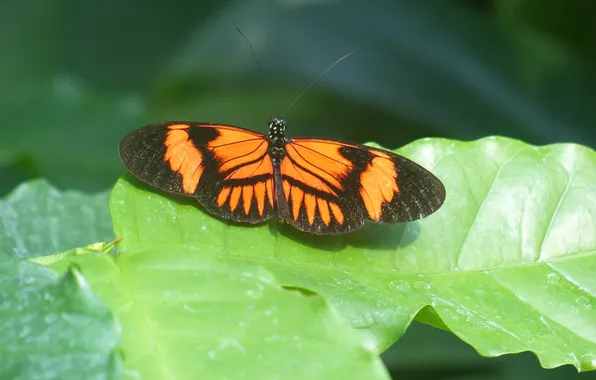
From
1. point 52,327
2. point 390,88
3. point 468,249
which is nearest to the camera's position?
point 52,327

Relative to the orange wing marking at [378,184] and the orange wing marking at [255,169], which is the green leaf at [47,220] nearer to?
the orange wing marking at [255,169]

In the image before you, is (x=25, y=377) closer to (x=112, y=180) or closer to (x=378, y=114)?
(x=112, y=180)

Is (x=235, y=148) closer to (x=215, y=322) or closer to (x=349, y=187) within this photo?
(x=349, y=187)

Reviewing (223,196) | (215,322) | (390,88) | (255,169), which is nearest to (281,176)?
(255,169)

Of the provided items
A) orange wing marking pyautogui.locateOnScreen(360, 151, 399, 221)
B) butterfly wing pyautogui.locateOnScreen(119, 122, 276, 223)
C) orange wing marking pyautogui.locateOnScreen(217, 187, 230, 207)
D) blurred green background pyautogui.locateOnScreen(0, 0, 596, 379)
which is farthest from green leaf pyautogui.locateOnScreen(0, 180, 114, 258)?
blurred green background pyautogui.locateOnScreen(0, 0, 596, 379)

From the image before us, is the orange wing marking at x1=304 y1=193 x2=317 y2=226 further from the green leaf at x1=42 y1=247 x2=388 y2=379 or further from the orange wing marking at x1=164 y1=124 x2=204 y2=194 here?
the green leaf at x1=42 y1=247 x2=388 y2=379

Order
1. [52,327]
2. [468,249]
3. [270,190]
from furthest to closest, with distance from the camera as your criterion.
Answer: [270,190], [468,249], [52,327]
